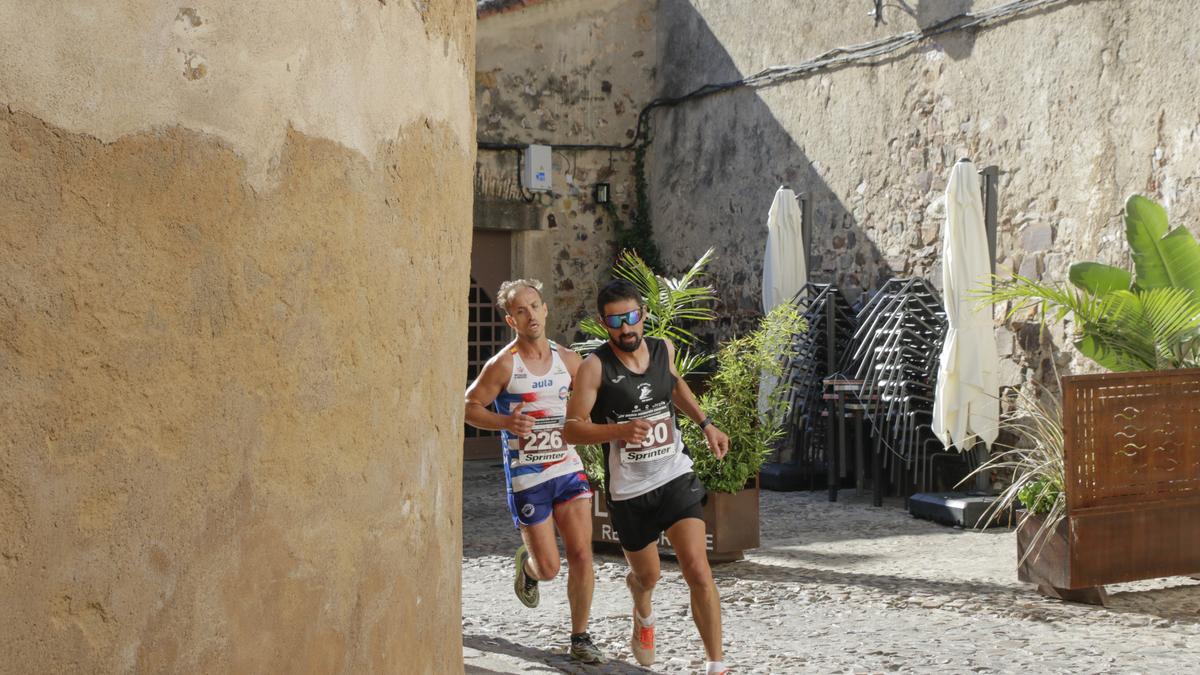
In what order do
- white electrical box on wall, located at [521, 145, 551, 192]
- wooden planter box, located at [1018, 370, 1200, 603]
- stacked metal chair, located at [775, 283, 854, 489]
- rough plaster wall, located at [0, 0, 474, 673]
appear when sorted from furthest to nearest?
white electrical box on wall, located at [521, 145, 551, 192]
stacked metal chair, located at [775, 283, 854, 489]
wooden planter box, located at [1018, 370, 1200, 603]
rough plaster wall, located at [0, 0, 474, 673]

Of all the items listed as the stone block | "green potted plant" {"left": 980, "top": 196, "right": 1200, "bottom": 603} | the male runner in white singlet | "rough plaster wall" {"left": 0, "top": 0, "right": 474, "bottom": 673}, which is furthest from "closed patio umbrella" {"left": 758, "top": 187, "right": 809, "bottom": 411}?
"rough plaster wall" {"left": 0, "top": 0, "right": 474, "bottom": 673}

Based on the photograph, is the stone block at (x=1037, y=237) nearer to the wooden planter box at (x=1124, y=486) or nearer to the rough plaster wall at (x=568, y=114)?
the wooden planter box at (x=1124, y=486)

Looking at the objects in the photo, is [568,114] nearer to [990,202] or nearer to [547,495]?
[990,202]

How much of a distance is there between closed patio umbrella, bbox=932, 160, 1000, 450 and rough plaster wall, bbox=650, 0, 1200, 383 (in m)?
0.72

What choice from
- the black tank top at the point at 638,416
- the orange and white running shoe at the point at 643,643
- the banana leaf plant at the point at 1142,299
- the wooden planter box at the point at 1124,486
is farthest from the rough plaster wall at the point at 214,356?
the banana leaf plant at the point at 1142,299

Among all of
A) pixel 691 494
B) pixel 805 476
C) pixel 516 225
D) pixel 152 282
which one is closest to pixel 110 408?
pixel 152 282

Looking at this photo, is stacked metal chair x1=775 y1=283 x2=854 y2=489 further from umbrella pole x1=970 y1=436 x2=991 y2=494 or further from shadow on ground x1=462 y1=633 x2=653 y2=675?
shadow on ground x1=462 y1=633 x2=653 y2=675

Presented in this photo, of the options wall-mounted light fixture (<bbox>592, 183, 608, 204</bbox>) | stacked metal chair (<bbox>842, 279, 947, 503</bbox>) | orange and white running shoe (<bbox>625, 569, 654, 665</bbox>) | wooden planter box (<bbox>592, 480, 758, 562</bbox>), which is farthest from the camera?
wall-mounted light fixture (<bbox>592, 183, 608, 204</bbox>)

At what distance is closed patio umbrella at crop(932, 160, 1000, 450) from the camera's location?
9.81 m

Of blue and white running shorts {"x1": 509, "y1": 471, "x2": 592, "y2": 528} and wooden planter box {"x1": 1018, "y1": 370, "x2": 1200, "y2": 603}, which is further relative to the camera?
wooden planter box {"x1": 1018, "y1": 370, "x2": 1200, "y2": 603}

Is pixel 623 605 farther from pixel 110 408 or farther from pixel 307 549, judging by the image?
pixel 110 408

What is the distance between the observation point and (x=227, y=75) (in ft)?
9.52

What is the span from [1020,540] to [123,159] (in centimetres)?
561

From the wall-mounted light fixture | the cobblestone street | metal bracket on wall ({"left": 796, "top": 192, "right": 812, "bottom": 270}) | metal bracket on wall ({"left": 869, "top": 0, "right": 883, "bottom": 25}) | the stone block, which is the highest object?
metal bracket on wall ({"left": 869, "top": 0, "right": 883, "bottom": 25})
